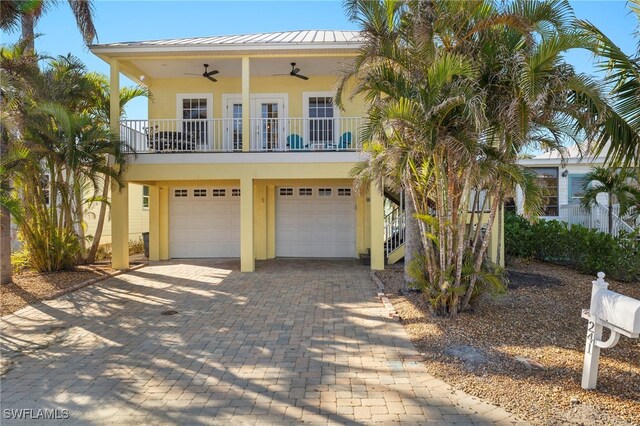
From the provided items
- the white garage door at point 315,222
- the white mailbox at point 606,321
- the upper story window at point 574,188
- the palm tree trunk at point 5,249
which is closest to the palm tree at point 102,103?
the palm tree trunk at point 5,249

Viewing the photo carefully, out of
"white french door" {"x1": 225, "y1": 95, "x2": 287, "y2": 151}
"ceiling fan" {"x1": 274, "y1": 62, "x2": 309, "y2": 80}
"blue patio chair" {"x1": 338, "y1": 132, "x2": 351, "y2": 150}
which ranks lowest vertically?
"blue patio chair" {"x1": 338, "y1": 132, "x2": 351, "y2": 150}

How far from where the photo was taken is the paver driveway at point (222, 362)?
12.4 feet

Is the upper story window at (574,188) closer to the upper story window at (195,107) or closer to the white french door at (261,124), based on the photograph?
the white french door at (261,124)

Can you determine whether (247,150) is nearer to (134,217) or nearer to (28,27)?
(28,27)

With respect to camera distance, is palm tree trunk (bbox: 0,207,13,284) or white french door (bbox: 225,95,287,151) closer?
palm tree trunk (bbox: 0,207,13,284)

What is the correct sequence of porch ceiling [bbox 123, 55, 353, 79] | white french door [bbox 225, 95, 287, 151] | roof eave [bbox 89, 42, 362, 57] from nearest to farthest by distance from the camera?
roof eave [bbox 89, 42, 362, 57] → porch ceiling [bbox 123, 55, 353, 79] → white french door [bbox 225, 95, 287, 151]

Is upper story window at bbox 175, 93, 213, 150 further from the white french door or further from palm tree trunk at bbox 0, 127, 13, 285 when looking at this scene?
palm tree trunk at bbox 0, 127, 13, 285

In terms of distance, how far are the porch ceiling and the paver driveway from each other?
6665 mm

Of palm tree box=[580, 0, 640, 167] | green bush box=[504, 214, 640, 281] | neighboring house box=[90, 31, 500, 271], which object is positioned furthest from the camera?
neighboring house box=[90, 31, 500, 271]

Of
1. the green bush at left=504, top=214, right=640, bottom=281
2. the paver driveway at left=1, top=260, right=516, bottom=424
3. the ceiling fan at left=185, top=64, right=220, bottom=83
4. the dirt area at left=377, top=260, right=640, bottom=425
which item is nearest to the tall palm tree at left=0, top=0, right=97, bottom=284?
the paver driveway at left=1, top=260, right=516, bottom=424

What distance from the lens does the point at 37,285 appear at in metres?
9.07

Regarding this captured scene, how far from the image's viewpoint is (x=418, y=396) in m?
4.00

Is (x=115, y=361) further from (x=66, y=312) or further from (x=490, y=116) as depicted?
(x=490, y=116)

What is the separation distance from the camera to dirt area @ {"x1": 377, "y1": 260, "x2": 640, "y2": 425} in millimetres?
3717
